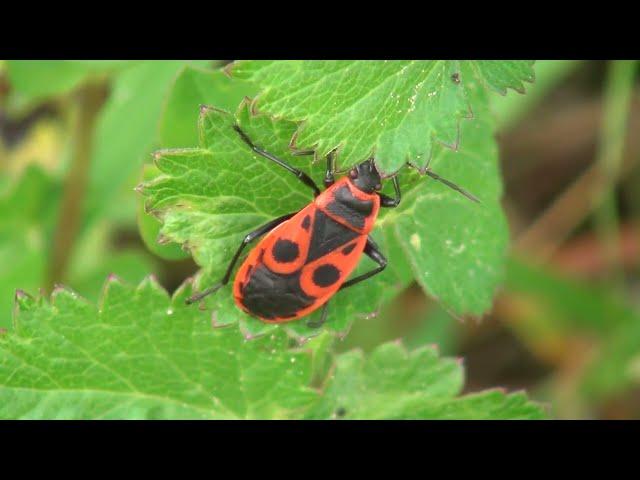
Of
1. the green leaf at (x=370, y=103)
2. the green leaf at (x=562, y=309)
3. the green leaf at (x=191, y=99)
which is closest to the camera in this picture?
the green leaf at (x=370, y=103)

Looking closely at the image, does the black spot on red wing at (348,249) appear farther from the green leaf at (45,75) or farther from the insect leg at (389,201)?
the green leaf at (45,75)

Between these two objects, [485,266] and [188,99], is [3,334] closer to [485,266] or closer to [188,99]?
[188,99]

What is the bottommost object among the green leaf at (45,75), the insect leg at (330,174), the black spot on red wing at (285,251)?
the black spot on red wing at (285,251)

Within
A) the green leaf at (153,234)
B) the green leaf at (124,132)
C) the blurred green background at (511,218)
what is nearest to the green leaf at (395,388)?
the green leaf at (153,234)
